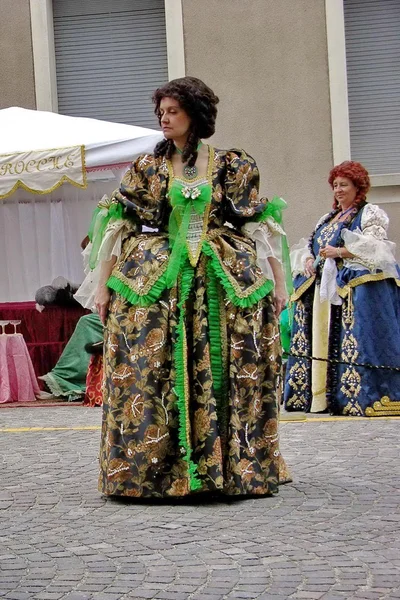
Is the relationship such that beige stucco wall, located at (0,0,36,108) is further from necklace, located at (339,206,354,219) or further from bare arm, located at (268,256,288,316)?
bare arm, located at (268,256,288,316)

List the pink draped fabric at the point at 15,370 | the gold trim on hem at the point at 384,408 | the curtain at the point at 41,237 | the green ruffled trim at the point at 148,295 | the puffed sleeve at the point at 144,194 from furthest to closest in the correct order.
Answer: the curtain at the point at 41,237, the pink draped fabric at the point at 15,370, the gold trim on hem at the point at 384,408, the puffed sleeve at the point at 144,194, the green ruffled trim at the point at 148,295

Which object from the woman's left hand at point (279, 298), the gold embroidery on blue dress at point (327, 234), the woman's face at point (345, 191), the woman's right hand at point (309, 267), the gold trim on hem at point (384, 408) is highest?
the woman's face at point (345, 191)

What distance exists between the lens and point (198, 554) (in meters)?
4.52

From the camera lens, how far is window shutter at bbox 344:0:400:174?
14516 millimetres

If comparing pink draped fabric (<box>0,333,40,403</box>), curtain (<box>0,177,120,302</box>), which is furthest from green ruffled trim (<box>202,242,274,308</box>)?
curtain (<box>0,177,120,302</box>)

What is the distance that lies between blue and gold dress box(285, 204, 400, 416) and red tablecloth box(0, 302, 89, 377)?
9.22ft

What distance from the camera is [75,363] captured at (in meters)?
11.4

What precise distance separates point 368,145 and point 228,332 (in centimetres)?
919

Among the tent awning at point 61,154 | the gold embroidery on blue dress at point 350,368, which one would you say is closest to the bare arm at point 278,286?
the gold embroidery on blue dress at point 350,368

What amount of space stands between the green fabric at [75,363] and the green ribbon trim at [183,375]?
537 centimetres

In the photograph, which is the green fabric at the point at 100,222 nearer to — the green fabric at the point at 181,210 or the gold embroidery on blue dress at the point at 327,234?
the green fabric at the point at 181,210

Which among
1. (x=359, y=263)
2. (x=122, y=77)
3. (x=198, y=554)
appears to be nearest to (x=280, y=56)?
(x=122, y=77)

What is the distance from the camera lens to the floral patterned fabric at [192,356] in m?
5.59

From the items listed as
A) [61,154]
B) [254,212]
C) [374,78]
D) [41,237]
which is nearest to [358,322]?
[61,154]
